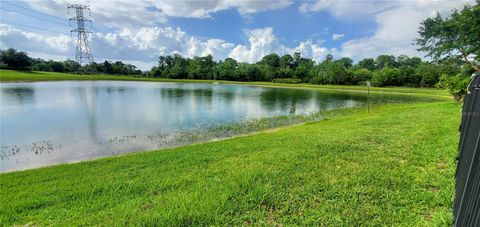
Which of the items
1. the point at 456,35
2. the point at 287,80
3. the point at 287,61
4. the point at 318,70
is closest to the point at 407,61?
the point at 318,70

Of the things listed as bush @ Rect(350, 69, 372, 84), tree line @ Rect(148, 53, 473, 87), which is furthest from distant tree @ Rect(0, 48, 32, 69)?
bush @ Rect(350, 69, 372, 84)

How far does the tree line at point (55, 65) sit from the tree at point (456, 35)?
97.6 metres

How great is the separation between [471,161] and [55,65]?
118246 millimetres

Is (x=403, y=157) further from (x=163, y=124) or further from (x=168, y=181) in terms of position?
(x=163, y=124)

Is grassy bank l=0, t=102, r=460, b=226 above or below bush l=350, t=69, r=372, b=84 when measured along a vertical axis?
below

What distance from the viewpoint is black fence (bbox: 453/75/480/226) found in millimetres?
1939

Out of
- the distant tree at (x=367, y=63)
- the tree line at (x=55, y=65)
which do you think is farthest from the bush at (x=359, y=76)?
the tree line at (x=55, y=65)

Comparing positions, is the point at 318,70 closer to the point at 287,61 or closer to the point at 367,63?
the point at 287,61

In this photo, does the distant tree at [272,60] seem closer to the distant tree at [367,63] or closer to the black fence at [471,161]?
the distant tree at [367,63]

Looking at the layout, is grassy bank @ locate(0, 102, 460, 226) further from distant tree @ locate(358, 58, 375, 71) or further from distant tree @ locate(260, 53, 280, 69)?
distant tree @ locate(358, 58, 375, 71)

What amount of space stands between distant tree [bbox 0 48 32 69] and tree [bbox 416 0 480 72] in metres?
102

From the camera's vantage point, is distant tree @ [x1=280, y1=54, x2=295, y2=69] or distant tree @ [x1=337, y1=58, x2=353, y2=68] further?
distant tree @ [x1=280, y1=54, x2=295, y2=69]

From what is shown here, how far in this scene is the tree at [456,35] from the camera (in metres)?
21.2

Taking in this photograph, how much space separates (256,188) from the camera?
4391 mm
